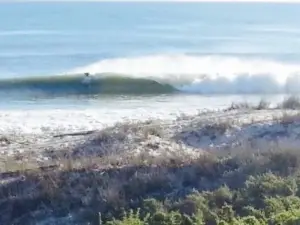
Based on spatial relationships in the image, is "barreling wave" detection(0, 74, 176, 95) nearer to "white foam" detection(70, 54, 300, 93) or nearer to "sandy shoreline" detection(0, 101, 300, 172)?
"white foam" detection(70, 54, 300, 93)

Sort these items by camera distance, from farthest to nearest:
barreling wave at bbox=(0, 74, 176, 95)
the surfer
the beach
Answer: the surfer
barreling wave at bbox=(0, 74, 176, 95)
the beach

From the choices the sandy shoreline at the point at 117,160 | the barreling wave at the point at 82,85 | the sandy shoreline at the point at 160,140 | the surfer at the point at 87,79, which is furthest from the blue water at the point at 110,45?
the sandy shoreline at the point at 117,160

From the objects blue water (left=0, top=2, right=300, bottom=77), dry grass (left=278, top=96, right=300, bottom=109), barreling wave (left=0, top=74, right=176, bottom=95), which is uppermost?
blue water (left=0, top=2, right=300, bottom=77)

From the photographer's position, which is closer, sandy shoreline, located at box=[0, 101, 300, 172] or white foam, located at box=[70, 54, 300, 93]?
sandy shoreline, located at box=[0, 101, 300, 172]

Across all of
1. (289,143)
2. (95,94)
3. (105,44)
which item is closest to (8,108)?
(95,94)

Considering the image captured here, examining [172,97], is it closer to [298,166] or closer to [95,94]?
[95,94]

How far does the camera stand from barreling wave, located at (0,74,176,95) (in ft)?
85.7

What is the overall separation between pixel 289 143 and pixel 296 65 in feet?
70.9

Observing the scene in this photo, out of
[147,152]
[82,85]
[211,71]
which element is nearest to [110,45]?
[211,71]

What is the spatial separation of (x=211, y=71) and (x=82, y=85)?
602 centimetres

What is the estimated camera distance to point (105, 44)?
1741 inches

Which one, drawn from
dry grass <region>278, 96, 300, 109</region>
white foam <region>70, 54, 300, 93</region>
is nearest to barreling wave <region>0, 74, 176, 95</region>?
white foam <region>70, 54, 300, 93</region>

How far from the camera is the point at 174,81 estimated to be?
91.8 feet

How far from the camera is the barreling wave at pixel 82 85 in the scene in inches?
1028
